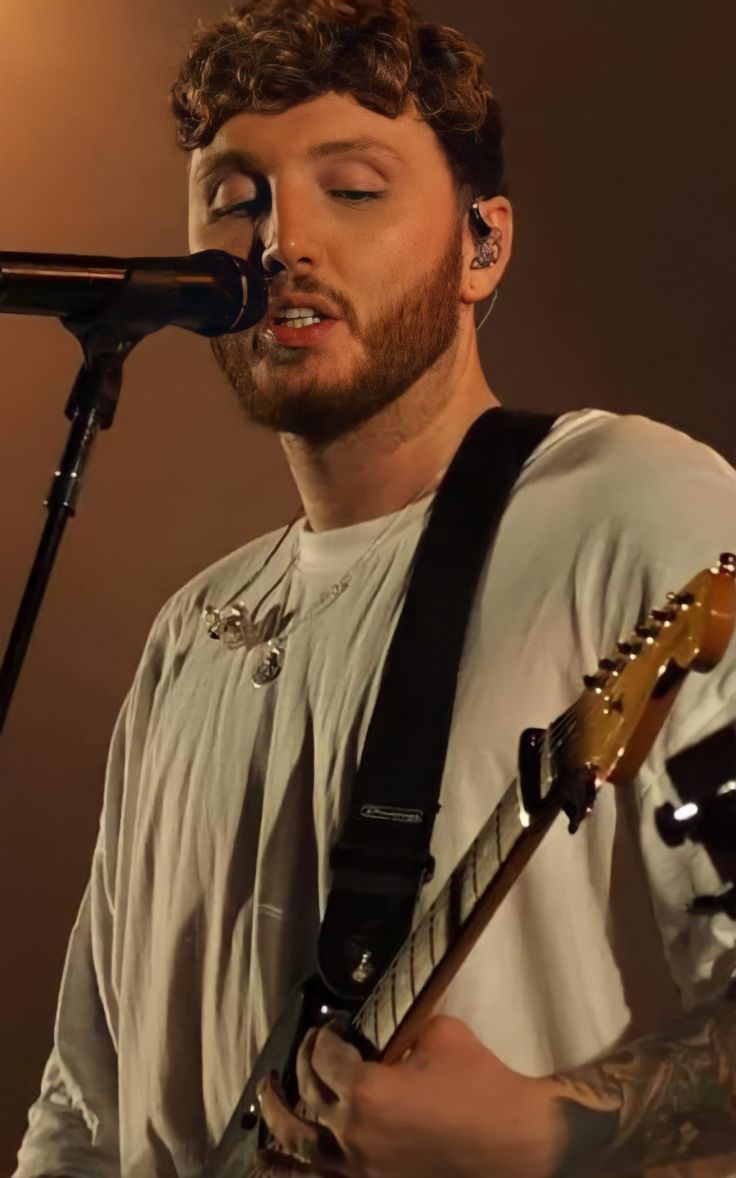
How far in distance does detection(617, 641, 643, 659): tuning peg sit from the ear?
1.55 ft

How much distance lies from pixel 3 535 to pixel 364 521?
1.08 ft

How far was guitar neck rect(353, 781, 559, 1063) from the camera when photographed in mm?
692

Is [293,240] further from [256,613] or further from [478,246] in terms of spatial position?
[256,613]

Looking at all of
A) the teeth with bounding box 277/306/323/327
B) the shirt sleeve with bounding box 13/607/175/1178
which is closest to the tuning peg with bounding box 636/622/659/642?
the teeth with bounding box 277/306/323/327

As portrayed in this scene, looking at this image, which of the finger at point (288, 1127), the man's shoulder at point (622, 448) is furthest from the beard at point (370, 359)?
the finger at point (288, 1127)

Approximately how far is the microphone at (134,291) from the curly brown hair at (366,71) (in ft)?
0.82

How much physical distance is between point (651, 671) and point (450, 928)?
0.19 meters

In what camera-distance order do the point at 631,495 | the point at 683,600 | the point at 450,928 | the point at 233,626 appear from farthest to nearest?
the point at 233,626, the point at 631,495, the point at 450,928, the point at 683,600

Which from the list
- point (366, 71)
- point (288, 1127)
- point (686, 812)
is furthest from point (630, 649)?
point (366, 71)

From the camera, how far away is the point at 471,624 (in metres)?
0.91

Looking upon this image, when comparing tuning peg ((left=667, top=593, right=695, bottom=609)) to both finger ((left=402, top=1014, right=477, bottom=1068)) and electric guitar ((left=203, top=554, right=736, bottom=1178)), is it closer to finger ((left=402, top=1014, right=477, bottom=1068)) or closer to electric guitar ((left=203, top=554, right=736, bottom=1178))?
electric guitar ((left=203, top=554, right=736, bottom=1178))

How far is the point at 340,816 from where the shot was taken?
0.92m

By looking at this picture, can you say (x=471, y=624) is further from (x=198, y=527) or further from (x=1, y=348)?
(x=1, y=348)

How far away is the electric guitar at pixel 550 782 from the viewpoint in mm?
617
